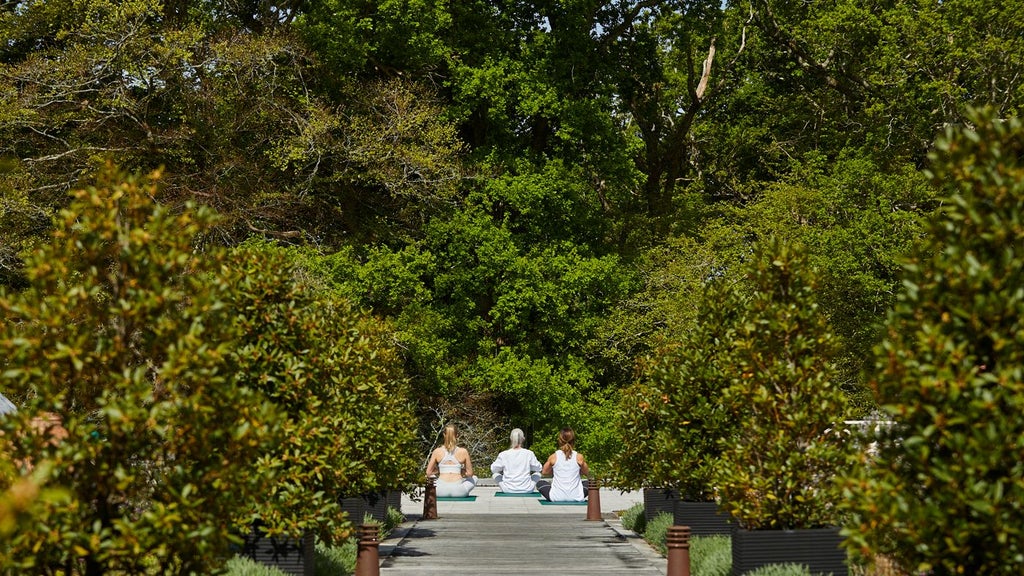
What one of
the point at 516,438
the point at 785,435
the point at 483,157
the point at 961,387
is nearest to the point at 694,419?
the point at 785,435

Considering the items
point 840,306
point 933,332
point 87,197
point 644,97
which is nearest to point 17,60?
point 644,97

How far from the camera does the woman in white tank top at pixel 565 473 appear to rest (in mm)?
25844

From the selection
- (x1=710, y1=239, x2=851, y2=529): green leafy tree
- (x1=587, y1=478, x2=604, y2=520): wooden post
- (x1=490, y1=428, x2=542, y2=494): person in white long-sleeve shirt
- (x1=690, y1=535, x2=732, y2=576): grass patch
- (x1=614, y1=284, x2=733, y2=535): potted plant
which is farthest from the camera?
(x1=490, y1=428, x2=542, y2=494): person in white long-sleeve shirt

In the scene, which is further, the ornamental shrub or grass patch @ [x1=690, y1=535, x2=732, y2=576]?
the ornamental shrub

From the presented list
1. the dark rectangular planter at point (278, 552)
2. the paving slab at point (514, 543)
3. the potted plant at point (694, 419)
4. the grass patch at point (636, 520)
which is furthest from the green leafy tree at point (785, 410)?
the grass patch at point (636, 520)

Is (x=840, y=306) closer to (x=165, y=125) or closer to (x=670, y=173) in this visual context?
(x=670, y=173)

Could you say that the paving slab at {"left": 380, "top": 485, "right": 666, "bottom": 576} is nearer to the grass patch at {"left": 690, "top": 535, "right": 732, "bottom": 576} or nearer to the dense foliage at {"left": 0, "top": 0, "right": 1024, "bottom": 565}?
the grass patch at {"left": 690, "top": 535, "right": 732, "bottom": 576}

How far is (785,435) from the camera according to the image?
12117mm

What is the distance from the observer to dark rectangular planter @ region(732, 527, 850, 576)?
11812mm

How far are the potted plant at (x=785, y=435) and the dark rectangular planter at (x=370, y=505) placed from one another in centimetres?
567

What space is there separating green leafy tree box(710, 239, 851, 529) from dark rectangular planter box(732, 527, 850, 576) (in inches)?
11.9

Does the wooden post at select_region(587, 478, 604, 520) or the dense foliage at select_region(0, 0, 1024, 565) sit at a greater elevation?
the dense foliage at select_region(0, 0, 1024, 565)

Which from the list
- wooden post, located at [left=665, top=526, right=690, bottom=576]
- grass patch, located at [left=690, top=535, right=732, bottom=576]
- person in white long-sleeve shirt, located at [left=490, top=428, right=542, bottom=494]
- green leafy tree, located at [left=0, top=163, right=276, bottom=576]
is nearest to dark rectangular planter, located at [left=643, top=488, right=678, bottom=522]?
grass patch, located at [left=690, top=535, right=732, bottom=576]

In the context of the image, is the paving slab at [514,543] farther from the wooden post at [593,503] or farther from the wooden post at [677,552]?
the wooden post at [677,552]
